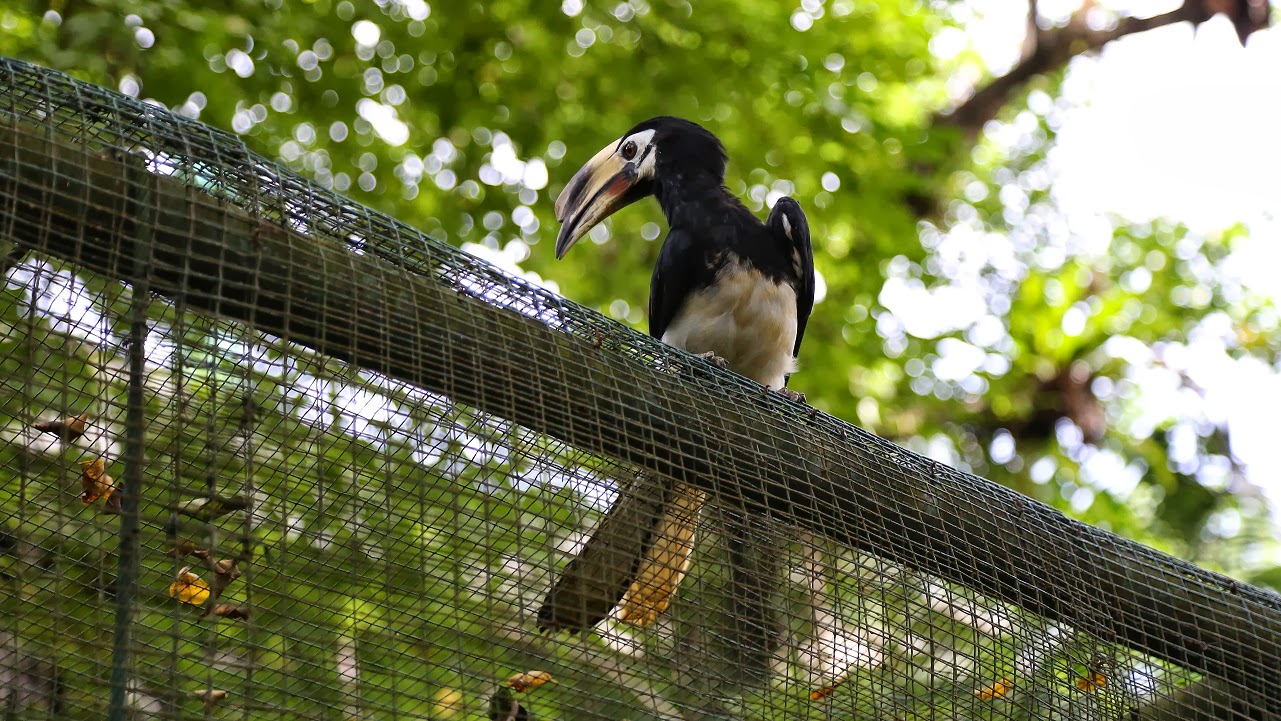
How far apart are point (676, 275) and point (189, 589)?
1.93 m

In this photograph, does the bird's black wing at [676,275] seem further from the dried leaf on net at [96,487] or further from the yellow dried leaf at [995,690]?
the dried leaf on net at [96,487]

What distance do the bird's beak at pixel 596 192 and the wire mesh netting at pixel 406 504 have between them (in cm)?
121

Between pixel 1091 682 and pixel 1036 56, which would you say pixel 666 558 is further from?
pixel 1036 56

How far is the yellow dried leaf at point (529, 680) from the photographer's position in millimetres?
1677

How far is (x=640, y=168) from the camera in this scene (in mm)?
3447

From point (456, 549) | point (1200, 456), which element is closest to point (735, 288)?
point (456, 549)

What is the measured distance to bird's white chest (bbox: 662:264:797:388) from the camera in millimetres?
3156

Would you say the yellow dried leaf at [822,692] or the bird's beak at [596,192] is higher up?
the bird's beak at [596,192]

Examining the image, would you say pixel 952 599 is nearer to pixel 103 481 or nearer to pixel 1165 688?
pixel 1165 688

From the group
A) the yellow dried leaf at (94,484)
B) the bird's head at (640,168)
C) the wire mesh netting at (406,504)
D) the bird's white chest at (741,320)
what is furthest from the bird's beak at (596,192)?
the yellow dried leaf at (94,484)

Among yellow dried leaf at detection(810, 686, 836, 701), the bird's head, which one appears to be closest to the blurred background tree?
the bird's head

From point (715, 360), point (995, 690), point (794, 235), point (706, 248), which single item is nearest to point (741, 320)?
point (706, 248)

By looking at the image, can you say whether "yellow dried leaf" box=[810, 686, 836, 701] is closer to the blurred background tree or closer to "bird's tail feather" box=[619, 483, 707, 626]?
"bird's tail feather" box=[619, 483, 707, 626]

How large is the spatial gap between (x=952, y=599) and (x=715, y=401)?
21.6 inches
